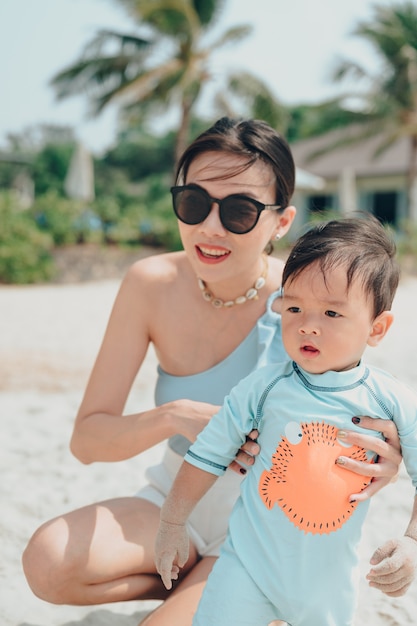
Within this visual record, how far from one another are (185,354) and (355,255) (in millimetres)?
955

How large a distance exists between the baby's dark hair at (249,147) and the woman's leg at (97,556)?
3.98 ft

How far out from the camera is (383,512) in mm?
3465

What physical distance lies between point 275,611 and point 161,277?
1244mm

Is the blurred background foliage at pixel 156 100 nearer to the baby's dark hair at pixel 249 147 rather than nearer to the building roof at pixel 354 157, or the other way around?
the building roof at pixel 354 157

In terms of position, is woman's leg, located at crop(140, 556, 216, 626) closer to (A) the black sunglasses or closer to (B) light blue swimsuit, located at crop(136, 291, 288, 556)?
(B) light blue swimsuit, located at crop(136, 291, 288, 556)

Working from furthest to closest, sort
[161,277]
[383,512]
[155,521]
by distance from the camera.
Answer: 1. [383,512]
2. [161,277]
3. [155,521]

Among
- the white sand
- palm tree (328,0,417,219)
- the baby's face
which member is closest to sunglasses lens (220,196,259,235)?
the baby's face

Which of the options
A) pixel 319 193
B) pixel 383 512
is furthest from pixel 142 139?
Answer: pixel 383 512

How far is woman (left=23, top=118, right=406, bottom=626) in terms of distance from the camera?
2197 millimetres

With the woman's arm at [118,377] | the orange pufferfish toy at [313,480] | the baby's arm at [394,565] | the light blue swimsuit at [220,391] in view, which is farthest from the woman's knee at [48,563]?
the baby's arm at [394,565]

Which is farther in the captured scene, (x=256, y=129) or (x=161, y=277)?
(x=161, y=277)

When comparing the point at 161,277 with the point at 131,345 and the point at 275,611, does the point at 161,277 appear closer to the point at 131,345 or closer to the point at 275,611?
the point at 131,345

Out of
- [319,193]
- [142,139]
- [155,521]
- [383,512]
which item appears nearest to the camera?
[155,521]

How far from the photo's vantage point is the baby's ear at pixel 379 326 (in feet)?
5.89
